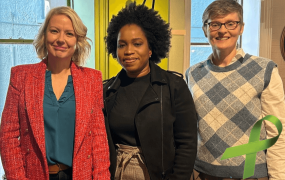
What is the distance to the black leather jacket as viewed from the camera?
1469 mm

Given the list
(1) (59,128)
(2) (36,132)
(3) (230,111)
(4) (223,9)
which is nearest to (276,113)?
(3) (230,111)

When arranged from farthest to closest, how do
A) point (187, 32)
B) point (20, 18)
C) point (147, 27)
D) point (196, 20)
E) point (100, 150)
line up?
point (196, 20) → point (187, 32) → point (20, 18) → point (147, 27) → point (100, 150)

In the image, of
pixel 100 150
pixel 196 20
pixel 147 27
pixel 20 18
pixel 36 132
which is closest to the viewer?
pixel 36 132

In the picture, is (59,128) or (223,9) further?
(223,9)

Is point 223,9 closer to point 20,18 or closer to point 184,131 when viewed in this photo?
point 184,131

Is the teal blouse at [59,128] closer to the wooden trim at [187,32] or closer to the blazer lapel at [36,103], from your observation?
the blazer lapel at [36,103]

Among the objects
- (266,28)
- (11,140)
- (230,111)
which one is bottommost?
(11,140)

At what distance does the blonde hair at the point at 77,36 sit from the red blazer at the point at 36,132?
115 mm

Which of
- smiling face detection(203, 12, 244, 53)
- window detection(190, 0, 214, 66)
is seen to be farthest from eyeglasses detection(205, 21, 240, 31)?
window detection(190, 0, 214, 66)

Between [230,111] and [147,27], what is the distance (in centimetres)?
68

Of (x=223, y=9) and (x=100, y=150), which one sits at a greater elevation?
(x=223, y=9)

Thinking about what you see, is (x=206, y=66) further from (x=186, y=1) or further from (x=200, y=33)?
(x=200, y=33)

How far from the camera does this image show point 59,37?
1.40 metres

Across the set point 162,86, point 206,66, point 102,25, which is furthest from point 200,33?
point 162,86
